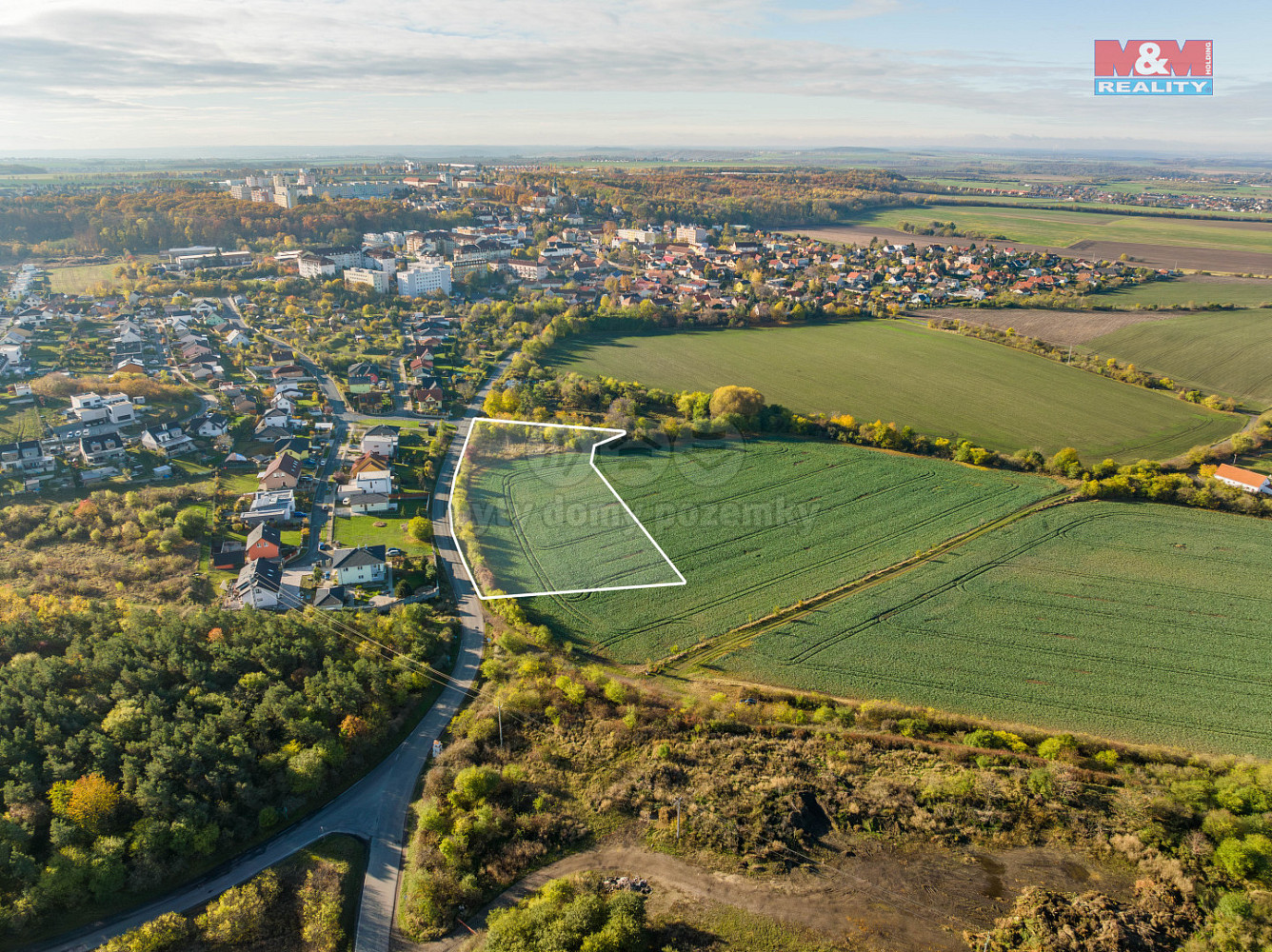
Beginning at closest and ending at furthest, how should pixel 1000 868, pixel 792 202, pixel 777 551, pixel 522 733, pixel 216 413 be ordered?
pixel 1000 868
pixel 522 733
pixel 777 551
pixel 216 413
pixel 792 202

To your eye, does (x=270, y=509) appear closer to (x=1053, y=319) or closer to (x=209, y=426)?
(x=209, y=426)

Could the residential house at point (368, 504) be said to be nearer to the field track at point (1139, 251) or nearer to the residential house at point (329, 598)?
the residential house at point (329, 598)

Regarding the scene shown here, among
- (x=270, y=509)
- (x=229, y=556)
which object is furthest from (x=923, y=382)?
(x=229, y=556)

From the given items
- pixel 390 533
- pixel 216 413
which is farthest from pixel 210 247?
pixel 390 533

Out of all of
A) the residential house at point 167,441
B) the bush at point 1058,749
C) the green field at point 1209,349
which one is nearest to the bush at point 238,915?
the bush at point 1058,749

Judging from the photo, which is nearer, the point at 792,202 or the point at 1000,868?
the point at 1000,868

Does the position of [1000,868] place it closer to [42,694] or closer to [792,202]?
[42,694]

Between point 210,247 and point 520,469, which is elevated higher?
point 210,247
